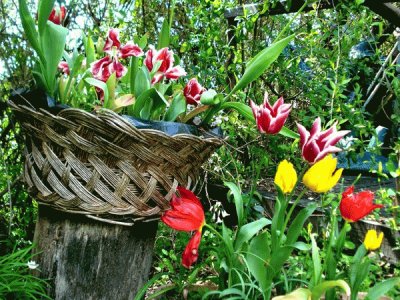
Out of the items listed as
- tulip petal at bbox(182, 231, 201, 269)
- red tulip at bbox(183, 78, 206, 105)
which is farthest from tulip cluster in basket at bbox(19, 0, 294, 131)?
tulip petal at bbox(182, 231, 201, 269)

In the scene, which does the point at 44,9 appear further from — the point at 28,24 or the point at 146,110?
the point at 146,110

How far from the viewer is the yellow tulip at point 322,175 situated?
49.2 inches

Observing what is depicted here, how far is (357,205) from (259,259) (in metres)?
0.29

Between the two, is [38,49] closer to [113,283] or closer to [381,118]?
[113,283]

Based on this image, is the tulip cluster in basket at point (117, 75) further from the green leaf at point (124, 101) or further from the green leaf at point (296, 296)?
the green leaf at point (296, 296)

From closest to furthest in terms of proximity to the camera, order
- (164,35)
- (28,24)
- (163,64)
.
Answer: (28,24), (163,64), (164,35)

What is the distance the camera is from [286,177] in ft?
4.35

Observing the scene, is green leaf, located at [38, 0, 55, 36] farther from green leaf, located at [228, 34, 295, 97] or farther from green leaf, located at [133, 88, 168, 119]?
green leaf, located at [228, 34, 295, 97]

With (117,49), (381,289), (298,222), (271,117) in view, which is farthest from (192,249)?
(117,49)

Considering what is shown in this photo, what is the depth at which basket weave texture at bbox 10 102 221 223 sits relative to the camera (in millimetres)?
1352

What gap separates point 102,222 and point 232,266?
373mm

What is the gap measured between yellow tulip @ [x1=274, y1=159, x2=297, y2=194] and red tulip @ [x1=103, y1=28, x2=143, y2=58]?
1.70ft

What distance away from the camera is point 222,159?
7.68 ft

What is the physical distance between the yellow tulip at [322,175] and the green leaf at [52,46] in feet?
2.45
